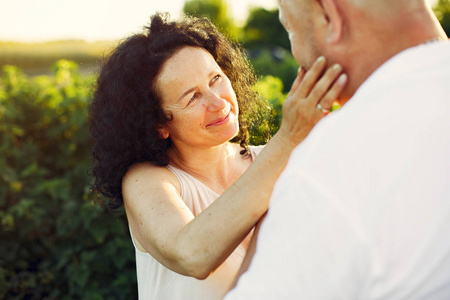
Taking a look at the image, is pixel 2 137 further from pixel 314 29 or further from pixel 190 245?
pixel 314 29

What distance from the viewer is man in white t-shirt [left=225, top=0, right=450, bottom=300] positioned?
1.07 m

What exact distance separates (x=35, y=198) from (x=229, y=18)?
36.3 metres

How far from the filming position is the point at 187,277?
2.25m

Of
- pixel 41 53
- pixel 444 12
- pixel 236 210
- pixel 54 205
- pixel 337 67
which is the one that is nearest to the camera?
pixel 337 67

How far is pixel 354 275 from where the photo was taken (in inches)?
42.4

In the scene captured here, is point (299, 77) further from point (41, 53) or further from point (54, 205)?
point (41, 53)

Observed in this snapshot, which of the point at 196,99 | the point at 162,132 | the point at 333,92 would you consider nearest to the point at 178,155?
the point at 162,132

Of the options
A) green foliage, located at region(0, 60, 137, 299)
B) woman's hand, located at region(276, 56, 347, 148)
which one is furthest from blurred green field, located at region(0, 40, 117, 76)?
woman's hand, located at region(276, 56, 347, 148)

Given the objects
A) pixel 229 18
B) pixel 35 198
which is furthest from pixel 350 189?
pixel 229 18

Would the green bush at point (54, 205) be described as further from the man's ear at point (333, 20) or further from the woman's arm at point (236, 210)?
the man's ear at point (333, 20)

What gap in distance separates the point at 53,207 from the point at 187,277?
2830mm

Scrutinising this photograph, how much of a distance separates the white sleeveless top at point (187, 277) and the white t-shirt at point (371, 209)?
3.58ft

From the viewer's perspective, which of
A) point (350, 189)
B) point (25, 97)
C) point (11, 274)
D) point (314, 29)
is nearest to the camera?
point (350, 189)

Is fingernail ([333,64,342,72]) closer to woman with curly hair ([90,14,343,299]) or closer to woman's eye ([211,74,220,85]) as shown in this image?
woman with curly hair ([90,14,343,299])
